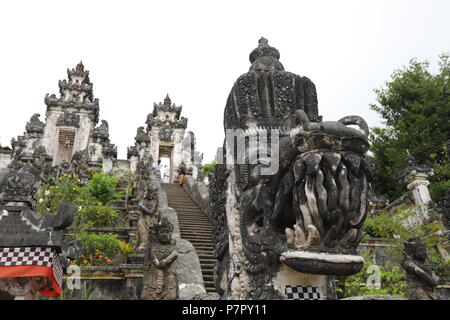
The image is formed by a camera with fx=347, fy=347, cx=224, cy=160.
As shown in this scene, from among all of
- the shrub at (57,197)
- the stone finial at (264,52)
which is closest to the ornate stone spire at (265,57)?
the stone finial at (264,52)

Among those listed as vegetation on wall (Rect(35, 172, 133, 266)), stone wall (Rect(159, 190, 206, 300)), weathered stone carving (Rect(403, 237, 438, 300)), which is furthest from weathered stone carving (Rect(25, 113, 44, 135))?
weathered stone carving (Rect(403, 237, 438, 300))

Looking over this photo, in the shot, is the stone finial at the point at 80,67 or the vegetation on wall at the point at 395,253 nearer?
the vegetation on wall at the point at 395,253

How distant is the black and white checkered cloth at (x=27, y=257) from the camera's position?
4.20 meters

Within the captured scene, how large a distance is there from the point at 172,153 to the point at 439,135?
17.9 m

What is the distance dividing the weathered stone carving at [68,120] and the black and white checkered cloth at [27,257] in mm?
23488

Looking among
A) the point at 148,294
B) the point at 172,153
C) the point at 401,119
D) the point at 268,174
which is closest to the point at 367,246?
the point at 148,294

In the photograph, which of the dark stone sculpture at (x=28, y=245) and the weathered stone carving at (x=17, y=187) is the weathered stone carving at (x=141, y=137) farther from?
the dark stone sculpture at (x=28, y=245)

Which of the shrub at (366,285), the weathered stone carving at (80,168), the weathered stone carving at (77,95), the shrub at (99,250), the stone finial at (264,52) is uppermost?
the weathered stone carving at (77,95)

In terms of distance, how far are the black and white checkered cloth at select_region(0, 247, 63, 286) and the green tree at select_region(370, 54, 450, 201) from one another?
16185 millimetres

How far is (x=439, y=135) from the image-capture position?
17750 millimetres

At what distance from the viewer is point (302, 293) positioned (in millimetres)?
3049

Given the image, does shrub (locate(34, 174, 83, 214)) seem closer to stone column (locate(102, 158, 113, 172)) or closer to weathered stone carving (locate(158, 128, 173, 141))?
stone column (locate(102, 158, 113, 172))
